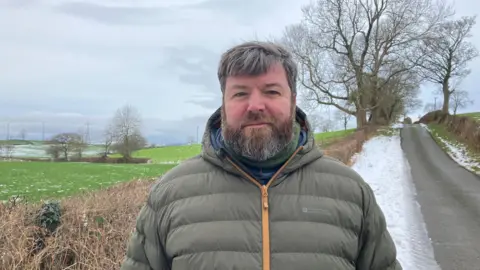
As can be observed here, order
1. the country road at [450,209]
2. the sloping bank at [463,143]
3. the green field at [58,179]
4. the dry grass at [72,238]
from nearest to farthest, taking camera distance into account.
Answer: the dry grass at [72,238]
the country road at [450,209]
the green field at [58,179]
the sloping bank at [463,143]

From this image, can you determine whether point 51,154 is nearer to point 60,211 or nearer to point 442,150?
point 442,150

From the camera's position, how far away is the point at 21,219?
248 inches

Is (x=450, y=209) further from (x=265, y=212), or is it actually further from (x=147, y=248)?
(x=147, y=248)

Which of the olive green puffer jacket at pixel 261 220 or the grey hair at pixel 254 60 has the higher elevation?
the grey hair at pixel 254 60

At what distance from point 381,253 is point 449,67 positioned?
50.0 m

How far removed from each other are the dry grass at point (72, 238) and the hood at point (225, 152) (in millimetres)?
4087

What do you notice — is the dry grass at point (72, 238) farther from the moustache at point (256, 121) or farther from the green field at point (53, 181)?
the moustache at point (256, 121)

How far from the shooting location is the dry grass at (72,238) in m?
5.58

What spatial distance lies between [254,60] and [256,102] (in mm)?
191

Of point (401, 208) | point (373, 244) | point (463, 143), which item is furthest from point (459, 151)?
point (373, 244)

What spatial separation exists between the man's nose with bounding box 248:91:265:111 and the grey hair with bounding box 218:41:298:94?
0.09 m

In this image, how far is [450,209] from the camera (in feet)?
31.4

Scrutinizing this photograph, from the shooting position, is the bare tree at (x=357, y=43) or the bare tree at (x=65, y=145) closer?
the bare tree at (x=357, y=43)

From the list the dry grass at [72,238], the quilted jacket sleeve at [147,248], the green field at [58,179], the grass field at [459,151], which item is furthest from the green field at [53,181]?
the grass field at [459,151]
